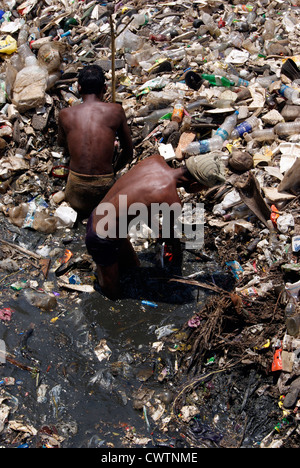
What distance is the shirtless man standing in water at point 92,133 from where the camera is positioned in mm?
4453

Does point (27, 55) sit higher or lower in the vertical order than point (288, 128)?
higher

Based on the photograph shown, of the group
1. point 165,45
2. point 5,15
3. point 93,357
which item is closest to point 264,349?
point 93,357

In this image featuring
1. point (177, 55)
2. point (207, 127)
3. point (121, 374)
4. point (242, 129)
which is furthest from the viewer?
point (177, 55)

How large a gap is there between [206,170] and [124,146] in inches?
66.7

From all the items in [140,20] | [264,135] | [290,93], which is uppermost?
[140,20]

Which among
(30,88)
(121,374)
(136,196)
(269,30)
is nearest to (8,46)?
(30,88)

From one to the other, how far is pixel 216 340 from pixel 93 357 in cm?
113

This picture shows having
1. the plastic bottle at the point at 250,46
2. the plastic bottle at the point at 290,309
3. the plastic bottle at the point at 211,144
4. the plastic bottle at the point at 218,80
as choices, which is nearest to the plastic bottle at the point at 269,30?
the plastic bottle at the point at 250,46

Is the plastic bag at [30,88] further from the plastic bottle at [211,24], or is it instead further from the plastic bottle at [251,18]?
the plastic bottle at [251,18]

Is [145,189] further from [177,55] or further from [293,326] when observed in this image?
[177,55]

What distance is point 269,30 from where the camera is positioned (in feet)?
22.4

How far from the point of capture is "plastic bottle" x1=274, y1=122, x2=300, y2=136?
206 inches

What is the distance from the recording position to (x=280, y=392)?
3.51m

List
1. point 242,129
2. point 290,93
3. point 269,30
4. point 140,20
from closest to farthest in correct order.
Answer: point 242,129 < point 290,93 < point 269,30 < point 140,20
